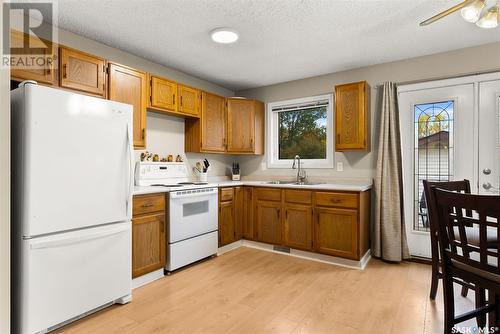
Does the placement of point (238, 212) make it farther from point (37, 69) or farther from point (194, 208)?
point (37, 69)

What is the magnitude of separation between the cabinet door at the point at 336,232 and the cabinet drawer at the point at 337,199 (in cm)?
7

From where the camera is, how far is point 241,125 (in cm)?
422

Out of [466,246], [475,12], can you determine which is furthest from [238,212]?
[475,12]

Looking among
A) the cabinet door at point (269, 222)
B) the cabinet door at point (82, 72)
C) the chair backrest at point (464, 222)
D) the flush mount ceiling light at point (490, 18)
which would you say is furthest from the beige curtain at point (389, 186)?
the cabinet door at point (82, 72)

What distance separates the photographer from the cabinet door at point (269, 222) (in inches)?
143

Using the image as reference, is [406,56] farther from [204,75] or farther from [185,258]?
[185,258]

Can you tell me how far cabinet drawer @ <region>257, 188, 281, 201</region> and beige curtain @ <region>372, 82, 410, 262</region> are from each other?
121 cm

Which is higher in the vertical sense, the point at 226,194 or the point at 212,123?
the point at 212,123

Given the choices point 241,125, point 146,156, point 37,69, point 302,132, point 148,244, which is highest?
point 37,69

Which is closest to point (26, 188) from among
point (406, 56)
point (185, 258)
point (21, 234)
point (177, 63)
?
point (21, 234)

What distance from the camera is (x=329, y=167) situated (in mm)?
3865

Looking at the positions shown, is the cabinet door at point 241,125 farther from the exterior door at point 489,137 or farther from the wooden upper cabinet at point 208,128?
the exterior door at point 489,137

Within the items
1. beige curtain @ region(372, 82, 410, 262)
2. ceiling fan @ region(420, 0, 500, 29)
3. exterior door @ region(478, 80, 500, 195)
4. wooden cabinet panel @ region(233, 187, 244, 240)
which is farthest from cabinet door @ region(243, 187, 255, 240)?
ceiling fan @ region(420, 0, 500, 29)

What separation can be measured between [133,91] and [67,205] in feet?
4.75
